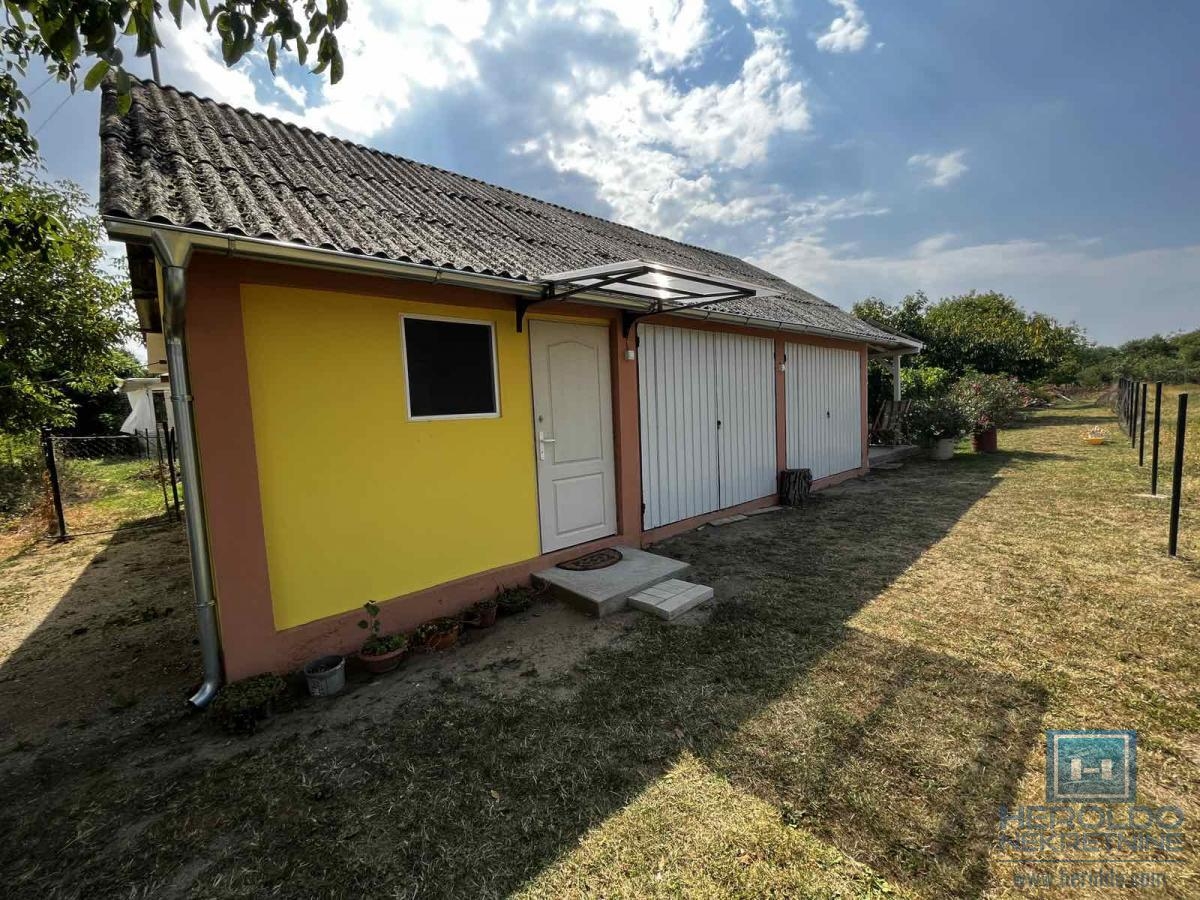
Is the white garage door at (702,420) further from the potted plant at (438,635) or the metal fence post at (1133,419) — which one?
the metal fence post at (1133,419)

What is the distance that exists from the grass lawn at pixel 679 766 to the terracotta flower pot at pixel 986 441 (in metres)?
8.74

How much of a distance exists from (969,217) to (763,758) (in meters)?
18.8

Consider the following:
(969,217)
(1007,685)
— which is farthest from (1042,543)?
(969,217)

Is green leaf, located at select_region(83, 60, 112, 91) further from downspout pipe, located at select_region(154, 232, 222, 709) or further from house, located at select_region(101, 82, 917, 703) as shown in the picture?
downspout pipe, located at select_region(154, 232, 222, 709)

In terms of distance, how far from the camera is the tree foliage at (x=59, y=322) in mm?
8172

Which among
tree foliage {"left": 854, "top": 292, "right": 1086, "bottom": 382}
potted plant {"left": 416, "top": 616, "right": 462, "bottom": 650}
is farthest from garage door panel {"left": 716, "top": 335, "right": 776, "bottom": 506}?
tree foliage {"left": 854, "top": 292, "right": 1086, "bottom": 382}

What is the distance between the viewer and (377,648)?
3.36 metres

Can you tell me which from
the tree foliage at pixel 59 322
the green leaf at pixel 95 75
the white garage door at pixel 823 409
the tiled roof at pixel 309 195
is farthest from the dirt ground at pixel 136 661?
the white garage door at pixel 823 409

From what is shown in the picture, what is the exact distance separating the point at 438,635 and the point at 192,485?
70.3 inches

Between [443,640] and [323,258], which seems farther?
[443,640]

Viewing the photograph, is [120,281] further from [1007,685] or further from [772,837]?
[1007,685]

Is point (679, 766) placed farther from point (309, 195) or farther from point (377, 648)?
point (309, 195)

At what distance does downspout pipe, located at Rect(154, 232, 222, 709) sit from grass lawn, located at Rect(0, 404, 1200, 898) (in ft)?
1.06

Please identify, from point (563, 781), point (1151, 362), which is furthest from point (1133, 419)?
point (1151, 362)
